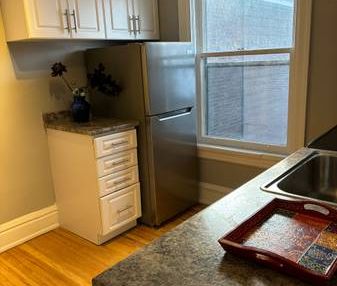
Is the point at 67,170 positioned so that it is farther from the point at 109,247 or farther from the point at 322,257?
the point at 322,257

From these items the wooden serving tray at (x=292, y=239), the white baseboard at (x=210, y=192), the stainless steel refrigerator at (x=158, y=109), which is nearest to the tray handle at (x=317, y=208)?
the wooden serving tray at (x=292, y=239)

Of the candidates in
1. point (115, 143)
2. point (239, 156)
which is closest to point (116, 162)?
point (115, 143)

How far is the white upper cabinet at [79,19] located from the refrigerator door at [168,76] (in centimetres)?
39

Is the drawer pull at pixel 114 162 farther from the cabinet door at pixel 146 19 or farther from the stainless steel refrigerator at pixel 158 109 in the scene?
the cabinet door at pixel 146 19

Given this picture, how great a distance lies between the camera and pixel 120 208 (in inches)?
102

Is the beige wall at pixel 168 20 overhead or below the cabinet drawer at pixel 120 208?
overhead

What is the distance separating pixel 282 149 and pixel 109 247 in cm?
154

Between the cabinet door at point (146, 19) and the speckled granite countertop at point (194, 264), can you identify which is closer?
the speckled granite countertop at point (194, 264)

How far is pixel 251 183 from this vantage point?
1250mm

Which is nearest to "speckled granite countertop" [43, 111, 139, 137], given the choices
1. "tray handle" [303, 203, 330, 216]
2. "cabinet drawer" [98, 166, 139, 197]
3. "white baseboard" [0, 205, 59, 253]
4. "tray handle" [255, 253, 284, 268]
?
"cabinet drawer" [98, 166, 139, 197]

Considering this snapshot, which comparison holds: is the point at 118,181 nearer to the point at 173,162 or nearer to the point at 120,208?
the point at 120,208

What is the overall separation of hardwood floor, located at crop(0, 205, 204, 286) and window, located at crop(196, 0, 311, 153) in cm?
104

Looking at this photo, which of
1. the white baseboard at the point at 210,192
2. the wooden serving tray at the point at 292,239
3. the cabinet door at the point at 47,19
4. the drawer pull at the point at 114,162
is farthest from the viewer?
the white baseboard at the point at 210,192

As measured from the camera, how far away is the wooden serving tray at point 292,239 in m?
0.72
